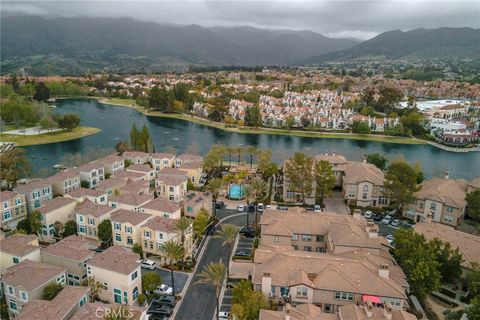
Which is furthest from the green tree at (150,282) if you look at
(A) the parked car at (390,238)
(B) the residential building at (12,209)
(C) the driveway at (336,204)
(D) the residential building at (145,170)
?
A: (C) the driveway at (336,204)

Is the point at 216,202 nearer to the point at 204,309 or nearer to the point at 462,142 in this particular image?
the point at 204,309

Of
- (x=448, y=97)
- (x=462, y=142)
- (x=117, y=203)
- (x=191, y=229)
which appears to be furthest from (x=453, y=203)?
(x=448, y=97)

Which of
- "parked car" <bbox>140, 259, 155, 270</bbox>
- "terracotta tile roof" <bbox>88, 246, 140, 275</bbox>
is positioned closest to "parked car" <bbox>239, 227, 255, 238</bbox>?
"parked car" <bbox>140, 259, 155, 270</bbox>

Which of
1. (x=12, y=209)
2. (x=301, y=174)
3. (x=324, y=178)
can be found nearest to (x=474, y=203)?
(x=324, y=178)

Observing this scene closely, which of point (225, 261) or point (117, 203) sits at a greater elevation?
point (117, 203)

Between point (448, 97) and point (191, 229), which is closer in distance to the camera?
point (191, 229)

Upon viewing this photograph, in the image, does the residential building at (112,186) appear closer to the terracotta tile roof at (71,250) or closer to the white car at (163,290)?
the terracotta tile roof at (71,250)
